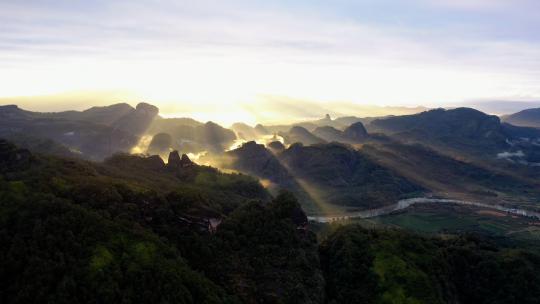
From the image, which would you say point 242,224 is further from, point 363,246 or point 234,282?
point 363,246

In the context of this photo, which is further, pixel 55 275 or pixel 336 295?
pixel 336 295

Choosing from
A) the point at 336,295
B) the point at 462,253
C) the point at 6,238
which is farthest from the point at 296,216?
the point at 6,238

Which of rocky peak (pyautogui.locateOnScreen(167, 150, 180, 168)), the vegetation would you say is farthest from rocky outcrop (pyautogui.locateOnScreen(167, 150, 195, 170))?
the vegetation

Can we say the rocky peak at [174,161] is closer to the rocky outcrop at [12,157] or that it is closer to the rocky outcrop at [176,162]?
the rocky outcrop at [176,162]

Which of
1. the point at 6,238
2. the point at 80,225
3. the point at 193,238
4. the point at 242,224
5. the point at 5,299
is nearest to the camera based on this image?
the point at 5,299

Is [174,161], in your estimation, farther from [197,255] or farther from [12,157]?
[197,255]

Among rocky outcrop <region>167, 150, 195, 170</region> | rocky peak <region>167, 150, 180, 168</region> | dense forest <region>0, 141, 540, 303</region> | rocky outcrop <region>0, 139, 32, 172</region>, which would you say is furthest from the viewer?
rocky outcrop <region>167, 150, 195, 170</region>

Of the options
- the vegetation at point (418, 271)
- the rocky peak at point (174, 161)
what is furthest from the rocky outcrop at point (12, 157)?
the rocky peak at point (174, 161)

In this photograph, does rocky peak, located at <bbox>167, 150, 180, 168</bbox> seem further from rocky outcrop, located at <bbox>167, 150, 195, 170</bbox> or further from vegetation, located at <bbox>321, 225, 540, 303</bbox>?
vegetation, located at <bbox>321, 225, 540, 303</bbox>

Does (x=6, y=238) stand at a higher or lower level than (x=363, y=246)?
higher
